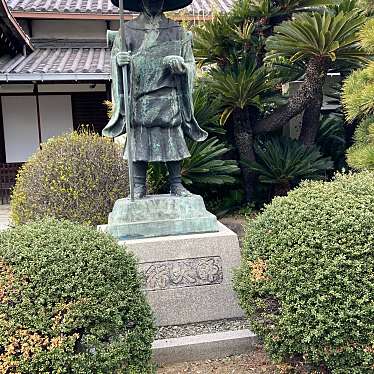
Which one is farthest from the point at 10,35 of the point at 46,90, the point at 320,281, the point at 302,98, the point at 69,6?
the point at 320,281

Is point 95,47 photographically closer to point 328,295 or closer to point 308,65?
point 308,65

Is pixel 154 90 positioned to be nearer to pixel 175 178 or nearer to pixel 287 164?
pixel 175 178

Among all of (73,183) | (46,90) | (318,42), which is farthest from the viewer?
(46,90)

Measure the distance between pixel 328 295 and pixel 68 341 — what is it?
1.34 meters

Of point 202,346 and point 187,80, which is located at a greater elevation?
point 187,80

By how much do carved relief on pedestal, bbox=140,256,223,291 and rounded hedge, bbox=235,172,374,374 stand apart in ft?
2.88

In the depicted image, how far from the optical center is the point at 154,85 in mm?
3756

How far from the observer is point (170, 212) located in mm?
3732

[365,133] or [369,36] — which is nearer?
[369,36]

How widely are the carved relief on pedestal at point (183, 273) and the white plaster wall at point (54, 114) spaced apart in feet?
25.2

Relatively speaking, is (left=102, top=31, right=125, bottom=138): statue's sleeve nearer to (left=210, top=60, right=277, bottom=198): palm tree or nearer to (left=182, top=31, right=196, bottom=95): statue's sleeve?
(left=182, top=31, right=196, bottom=95): statue's sleeve

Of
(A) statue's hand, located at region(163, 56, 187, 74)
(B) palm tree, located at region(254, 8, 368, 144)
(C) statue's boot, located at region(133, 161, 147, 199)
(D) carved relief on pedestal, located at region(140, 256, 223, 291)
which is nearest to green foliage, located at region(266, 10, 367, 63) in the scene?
(B) palm tree, located at region(254, 8, 368, 144)

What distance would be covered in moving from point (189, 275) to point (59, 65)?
708 centimetres

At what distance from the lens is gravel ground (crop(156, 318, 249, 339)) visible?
11.0 feet
